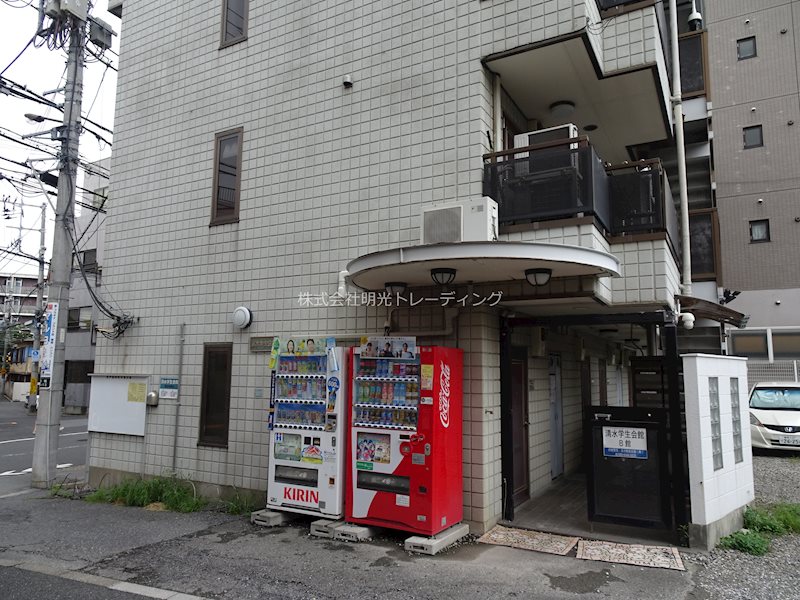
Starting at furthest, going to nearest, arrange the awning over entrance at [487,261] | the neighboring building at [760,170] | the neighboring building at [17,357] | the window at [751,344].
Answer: the neighboring building at [17,357] < the window at [751,344] < the neighboring building at [760,170] < the awning over entrance at [487,261]

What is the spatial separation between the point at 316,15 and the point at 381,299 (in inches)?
183

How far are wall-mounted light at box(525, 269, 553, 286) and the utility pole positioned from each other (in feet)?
27.6

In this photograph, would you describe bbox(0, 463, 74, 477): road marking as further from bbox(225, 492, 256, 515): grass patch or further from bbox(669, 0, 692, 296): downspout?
bbox(669, 0, 692, 296): downspout

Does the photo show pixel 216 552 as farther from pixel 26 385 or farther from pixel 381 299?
pixel 26 385

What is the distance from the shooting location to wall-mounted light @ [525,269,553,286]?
19.2ft

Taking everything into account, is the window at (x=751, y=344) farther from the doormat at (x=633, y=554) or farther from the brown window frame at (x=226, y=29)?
the brown window frame at (x=226, y=29)

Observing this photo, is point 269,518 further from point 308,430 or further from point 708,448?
point 708,448

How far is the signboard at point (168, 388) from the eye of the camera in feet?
29.3

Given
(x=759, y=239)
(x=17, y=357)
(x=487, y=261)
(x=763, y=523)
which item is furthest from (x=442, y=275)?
(x=17, y=357)

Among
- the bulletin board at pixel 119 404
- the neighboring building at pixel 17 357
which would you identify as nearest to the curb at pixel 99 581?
the bulletin board at pixel 119 404

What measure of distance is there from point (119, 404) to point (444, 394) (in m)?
6.32

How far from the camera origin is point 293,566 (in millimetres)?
5488

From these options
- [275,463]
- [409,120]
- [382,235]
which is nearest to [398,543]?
[275,463]

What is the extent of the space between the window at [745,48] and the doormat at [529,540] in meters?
20.5
